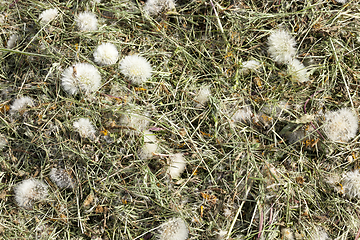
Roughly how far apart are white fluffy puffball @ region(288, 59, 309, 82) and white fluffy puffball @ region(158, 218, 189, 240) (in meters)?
1.25

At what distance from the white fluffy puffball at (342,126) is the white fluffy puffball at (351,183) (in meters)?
0.24

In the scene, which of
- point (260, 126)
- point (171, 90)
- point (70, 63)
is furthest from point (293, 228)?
point (70, 63)

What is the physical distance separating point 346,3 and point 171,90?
4.78ft

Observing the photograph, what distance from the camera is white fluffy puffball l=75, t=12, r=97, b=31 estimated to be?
192cm

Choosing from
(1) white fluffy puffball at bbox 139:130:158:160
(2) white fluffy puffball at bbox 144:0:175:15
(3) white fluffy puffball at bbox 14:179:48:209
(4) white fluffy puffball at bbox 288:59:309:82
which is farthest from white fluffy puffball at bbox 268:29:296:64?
(3) white fluffy puffball at bbox 14:179:48:209

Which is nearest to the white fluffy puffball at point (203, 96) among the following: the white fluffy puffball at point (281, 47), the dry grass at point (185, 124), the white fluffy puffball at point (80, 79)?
the dry grass at point (185, 124)

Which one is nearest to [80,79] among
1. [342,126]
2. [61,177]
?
[61,177]

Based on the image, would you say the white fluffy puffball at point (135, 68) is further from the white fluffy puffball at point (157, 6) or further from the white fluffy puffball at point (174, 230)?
the white fluffy puffball at point (174, 230)

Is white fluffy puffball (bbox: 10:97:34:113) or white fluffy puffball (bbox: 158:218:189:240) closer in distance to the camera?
white fluffy puffball (bbox: 158:218:189:240)

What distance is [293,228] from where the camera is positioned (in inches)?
72.6

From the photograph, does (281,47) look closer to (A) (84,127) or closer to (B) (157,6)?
(B) (157,6)

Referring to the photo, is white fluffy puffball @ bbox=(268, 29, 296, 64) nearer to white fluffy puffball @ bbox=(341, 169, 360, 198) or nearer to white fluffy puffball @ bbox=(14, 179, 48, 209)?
white fluffy puffball @ bbox=(341, 169, 360, 198)

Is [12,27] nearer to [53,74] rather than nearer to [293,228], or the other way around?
[53,74]

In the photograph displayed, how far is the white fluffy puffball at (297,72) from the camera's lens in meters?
1.96
